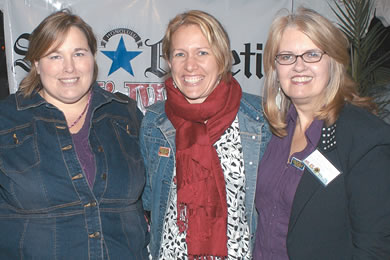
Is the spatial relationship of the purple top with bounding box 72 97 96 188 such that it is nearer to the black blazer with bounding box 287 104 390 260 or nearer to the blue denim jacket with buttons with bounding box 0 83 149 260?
the blue denim jacket with buttons with bounding box 0 83 149 260

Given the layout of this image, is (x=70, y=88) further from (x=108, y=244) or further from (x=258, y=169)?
(x=258, y=169)

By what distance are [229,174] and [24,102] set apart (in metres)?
1.22

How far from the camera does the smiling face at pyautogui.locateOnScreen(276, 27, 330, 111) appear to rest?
174 centimetres

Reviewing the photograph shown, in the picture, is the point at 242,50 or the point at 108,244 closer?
the point at 108,244

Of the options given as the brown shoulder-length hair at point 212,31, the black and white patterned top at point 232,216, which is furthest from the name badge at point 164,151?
the brown shoulder-length hair at point 212,31

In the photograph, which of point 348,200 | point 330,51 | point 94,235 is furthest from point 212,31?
point 94,235

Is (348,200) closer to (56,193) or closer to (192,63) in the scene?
(192,63)

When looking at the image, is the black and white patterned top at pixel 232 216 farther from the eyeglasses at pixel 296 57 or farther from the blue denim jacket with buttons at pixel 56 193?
the eyeglasses at pixel 296 57

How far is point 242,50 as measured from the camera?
4.32 m

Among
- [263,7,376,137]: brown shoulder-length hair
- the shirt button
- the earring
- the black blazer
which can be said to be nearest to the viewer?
the black blazer

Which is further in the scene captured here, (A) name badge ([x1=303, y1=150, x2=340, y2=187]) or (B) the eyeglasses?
(B) the eyeglasses

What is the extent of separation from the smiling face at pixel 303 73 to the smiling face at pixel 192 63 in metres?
0.43

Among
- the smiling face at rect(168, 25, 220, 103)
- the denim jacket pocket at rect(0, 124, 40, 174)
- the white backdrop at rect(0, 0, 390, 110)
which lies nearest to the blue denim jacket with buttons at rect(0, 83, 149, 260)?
the denim jacket pocket at rect(0, 124, 40, 174)

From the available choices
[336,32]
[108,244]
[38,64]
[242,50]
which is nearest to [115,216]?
[108,244]
